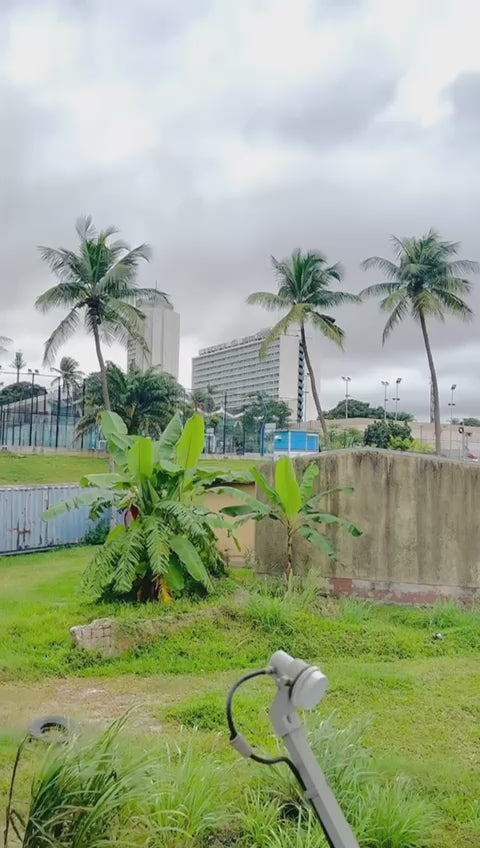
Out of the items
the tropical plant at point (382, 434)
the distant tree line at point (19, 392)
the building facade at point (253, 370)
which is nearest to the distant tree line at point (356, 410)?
the building facade at point (253, 370)

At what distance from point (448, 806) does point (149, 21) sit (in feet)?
25.3

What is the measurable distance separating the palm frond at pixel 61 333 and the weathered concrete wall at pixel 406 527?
55.5 feet

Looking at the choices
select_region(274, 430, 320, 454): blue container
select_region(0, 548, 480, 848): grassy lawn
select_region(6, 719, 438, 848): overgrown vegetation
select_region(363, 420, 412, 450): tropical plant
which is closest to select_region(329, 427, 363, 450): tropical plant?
select_region(363, 420, 412, 450): tropical plant

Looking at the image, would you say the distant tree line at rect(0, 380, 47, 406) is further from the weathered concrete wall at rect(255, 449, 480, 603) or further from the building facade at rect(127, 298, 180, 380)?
the weathered concrete wall at rect(255, 449, 480, 603)

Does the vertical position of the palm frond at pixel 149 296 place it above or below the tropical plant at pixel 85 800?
above

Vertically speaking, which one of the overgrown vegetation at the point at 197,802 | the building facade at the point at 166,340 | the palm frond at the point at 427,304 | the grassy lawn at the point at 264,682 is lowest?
the grassy lawn at the point at 264,682

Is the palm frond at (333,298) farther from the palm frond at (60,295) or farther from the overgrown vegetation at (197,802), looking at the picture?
the overgrown vegetation at (197,802)

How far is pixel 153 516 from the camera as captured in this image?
26.0 feet

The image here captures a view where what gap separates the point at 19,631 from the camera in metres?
7.22

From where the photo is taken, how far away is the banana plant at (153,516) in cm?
746

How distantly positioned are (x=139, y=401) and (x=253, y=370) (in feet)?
138

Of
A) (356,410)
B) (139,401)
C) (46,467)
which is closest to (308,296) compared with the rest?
(139,401)

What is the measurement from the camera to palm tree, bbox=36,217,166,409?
77.0 feet

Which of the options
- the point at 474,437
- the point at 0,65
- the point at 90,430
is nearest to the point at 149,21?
the point at 0,65
